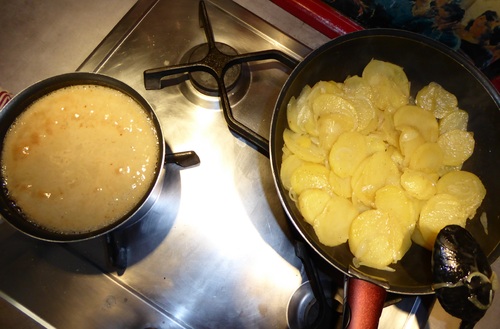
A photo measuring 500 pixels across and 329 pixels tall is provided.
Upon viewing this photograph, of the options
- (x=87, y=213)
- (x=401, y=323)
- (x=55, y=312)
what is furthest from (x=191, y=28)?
(x=401, y=323)

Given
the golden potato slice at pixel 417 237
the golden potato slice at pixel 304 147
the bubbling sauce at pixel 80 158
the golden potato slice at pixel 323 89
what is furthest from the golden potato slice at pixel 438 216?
the bubbling sauce at pixel 80 158

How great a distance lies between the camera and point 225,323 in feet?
4.32

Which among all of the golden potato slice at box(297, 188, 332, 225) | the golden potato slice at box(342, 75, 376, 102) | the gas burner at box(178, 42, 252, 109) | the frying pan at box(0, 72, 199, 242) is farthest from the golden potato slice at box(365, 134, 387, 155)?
the frying pan at box(0, 72, 199, 242)

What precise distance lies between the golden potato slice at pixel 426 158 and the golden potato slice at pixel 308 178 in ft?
0.97

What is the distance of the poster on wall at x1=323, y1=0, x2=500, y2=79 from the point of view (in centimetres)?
157

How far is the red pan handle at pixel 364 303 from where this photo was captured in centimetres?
109

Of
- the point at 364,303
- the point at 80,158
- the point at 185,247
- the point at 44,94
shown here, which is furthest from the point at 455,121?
the point at 44,94

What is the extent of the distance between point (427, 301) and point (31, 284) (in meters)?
1.30

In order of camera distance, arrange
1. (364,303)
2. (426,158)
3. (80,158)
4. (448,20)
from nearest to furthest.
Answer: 1. (364,303)
2. (80,158)
3. (426,158)
4. (448,20)

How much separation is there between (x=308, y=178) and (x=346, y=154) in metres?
0.14

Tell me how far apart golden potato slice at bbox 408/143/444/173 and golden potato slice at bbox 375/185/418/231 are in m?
0.11

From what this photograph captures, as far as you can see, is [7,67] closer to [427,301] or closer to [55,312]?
[55,312]

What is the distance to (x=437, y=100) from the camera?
55.3 inches

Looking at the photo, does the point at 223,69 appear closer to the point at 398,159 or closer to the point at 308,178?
the point at 308,178
